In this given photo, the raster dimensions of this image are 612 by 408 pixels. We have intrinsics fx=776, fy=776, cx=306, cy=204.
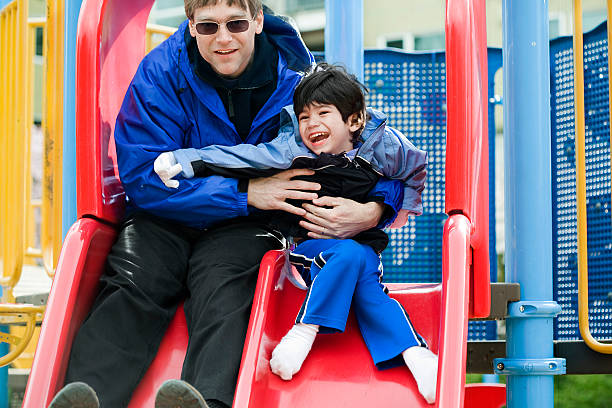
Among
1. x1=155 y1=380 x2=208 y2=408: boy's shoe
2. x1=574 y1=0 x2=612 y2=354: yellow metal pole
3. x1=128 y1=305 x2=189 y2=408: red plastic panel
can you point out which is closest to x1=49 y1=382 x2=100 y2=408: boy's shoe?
x1=155 y1=380 x2=208 y2=408: boy's shoe

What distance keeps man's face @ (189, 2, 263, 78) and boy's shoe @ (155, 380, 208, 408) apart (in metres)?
1.19

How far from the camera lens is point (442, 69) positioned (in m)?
4.35

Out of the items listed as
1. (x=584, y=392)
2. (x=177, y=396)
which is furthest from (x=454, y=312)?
(x=584, y=392)

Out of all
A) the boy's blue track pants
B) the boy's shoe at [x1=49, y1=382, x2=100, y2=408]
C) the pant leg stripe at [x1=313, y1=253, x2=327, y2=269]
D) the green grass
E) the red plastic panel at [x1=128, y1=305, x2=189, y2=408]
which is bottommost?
the green grass

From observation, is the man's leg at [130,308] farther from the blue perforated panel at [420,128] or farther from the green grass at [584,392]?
the green grass at [584,392]

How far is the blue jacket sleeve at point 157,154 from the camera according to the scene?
2.36 meters

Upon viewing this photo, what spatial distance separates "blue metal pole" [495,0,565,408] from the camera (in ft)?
9.18

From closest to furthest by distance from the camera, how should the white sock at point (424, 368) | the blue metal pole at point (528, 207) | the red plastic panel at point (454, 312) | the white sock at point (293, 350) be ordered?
the red plastic panel at point (454, 312)
the white sock at point (424, 368)
the white sock at point (293, 350)
the blue metal pole at point (528, 207)

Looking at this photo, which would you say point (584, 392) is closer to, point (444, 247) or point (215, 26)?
point (444, 247)

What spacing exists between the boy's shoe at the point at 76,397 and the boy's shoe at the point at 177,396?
0.15 metres

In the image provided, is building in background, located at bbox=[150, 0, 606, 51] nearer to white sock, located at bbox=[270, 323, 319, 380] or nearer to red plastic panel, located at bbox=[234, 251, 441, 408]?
A: red plastic panel, located at bbox=[234, 251, 441, 408]

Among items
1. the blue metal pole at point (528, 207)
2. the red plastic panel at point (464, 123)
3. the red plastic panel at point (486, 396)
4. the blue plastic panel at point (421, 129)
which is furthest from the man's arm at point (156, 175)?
the blue plastic panel at point (421, 129)

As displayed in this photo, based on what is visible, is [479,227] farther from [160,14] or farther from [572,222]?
[160,14]

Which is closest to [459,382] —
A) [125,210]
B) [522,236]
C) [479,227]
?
[479,227]
